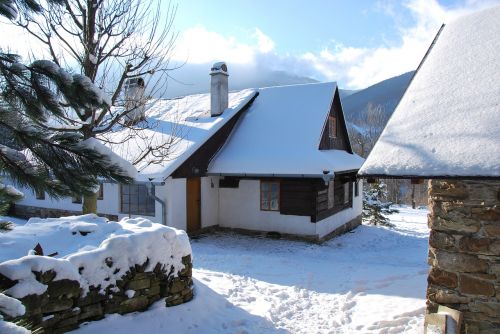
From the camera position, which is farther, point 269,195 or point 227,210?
point 227,210

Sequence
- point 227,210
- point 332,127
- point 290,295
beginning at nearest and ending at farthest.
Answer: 1. point 290,295
2. point 227,210
3. point 332,127

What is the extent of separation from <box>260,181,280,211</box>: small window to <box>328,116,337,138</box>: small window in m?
3.38

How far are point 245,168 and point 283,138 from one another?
1.88m

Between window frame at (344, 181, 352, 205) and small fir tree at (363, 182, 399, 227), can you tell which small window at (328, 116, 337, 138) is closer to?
window frame at (344, 181, 352, 205)

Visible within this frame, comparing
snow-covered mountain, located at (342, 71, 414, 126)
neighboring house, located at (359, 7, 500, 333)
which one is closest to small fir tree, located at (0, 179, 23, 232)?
neighboring house, located at (359, 7, 500, 333)

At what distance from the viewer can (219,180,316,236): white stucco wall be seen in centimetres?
1216

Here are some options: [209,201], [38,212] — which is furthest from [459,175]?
[38,212]

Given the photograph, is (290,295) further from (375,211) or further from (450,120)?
(375,211)

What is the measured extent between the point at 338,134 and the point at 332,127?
0.95 metres

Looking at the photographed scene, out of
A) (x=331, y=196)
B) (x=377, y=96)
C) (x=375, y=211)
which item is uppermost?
(x=377, y=96)

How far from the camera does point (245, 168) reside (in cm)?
1215

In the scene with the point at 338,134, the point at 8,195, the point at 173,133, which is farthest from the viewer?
the point at 338,134

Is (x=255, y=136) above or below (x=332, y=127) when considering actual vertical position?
below

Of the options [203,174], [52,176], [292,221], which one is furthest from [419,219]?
[52,176]
